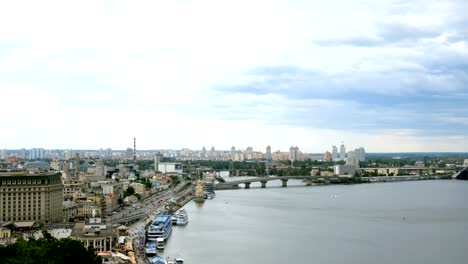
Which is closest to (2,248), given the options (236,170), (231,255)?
(231,255)

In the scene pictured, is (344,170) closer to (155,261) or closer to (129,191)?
(129,191)

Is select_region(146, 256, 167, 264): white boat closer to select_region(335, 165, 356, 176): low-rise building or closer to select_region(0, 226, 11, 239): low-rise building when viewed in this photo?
select_region(0, 226, 11, 239): low-rise building

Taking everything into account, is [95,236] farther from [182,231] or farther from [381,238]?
[381,238]

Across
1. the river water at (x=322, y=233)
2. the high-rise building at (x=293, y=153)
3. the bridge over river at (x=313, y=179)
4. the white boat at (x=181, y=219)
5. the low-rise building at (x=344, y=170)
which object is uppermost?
the high-rise building at (x=293, y=153)

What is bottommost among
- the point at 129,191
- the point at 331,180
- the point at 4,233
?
the point at 4,233

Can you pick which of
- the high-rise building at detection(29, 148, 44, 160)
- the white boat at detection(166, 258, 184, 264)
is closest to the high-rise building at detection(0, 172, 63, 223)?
the white boat at detection(166, 258, 184, 264)

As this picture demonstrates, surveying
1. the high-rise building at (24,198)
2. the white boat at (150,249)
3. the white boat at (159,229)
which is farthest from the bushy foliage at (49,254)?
the high-rise building at (24,198)

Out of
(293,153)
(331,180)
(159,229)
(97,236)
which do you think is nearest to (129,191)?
(159,229)

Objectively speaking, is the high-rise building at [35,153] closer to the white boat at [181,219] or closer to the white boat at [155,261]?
the white boat at [181,219]
